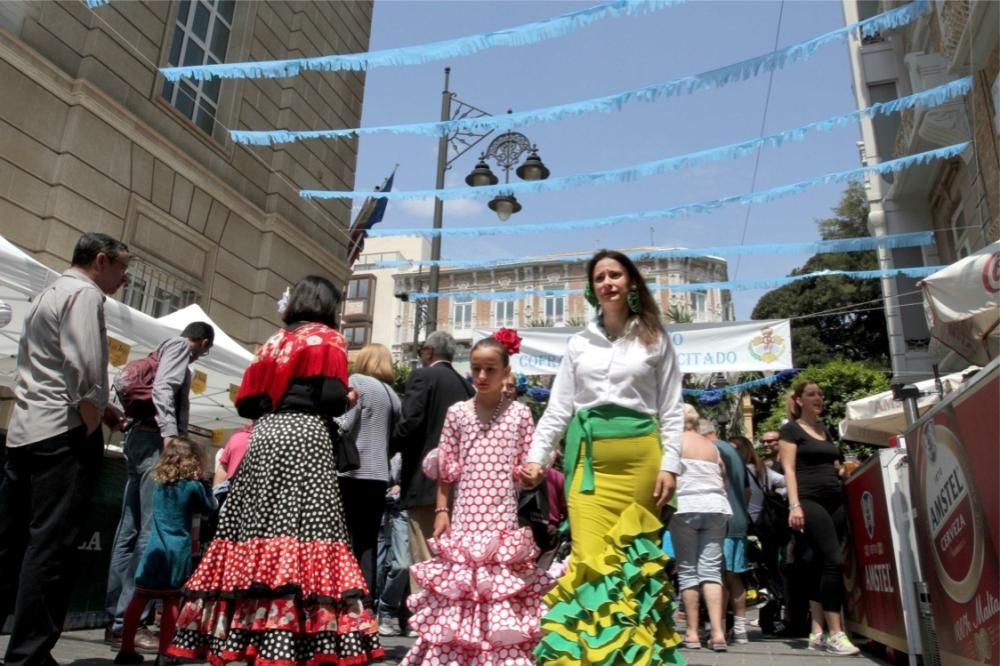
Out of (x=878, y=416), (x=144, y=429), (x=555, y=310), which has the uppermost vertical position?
(x=555, y=310)

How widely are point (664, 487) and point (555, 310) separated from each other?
57443 millimetres

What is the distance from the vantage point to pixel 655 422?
343 centimetres

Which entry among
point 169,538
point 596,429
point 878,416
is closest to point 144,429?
point 169,538

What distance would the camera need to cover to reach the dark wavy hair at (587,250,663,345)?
3.54 m

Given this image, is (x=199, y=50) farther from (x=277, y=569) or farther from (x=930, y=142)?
(x=930, y=142)

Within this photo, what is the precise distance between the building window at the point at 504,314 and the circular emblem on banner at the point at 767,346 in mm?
50165

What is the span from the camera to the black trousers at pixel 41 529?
321cm

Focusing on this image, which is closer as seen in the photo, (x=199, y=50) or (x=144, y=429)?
(x=144, y=429)

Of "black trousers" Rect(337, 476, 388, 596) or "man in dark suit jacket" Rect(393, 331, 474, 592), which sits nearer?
"black trousers" Rect(337, 476, 388, 596)

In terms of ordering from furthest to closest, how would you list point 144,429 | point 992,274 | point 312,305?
point 992,274
point 144,429
point 312,305

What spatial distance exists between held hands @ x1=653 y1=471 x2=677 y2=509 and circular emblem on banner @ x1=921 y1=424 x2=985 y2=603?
1317 millimetres

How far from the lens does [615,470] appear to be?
326 centimetres

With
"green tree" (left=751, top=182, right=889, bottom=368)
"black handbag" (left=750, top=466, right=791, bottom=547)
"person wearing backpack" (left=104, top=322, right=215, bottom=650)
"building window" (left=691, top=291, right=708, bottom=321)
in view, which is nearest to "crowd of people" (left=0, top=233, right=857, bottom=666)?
"person wearing backpack" (left=104, top=322, right=215, bottom=650)

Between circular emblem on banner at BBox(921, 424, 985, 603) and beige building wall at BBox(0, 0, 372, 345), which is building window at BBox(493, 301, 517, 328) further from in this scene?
circular emblem on banner at BBox(921, 424, 985, 603)
